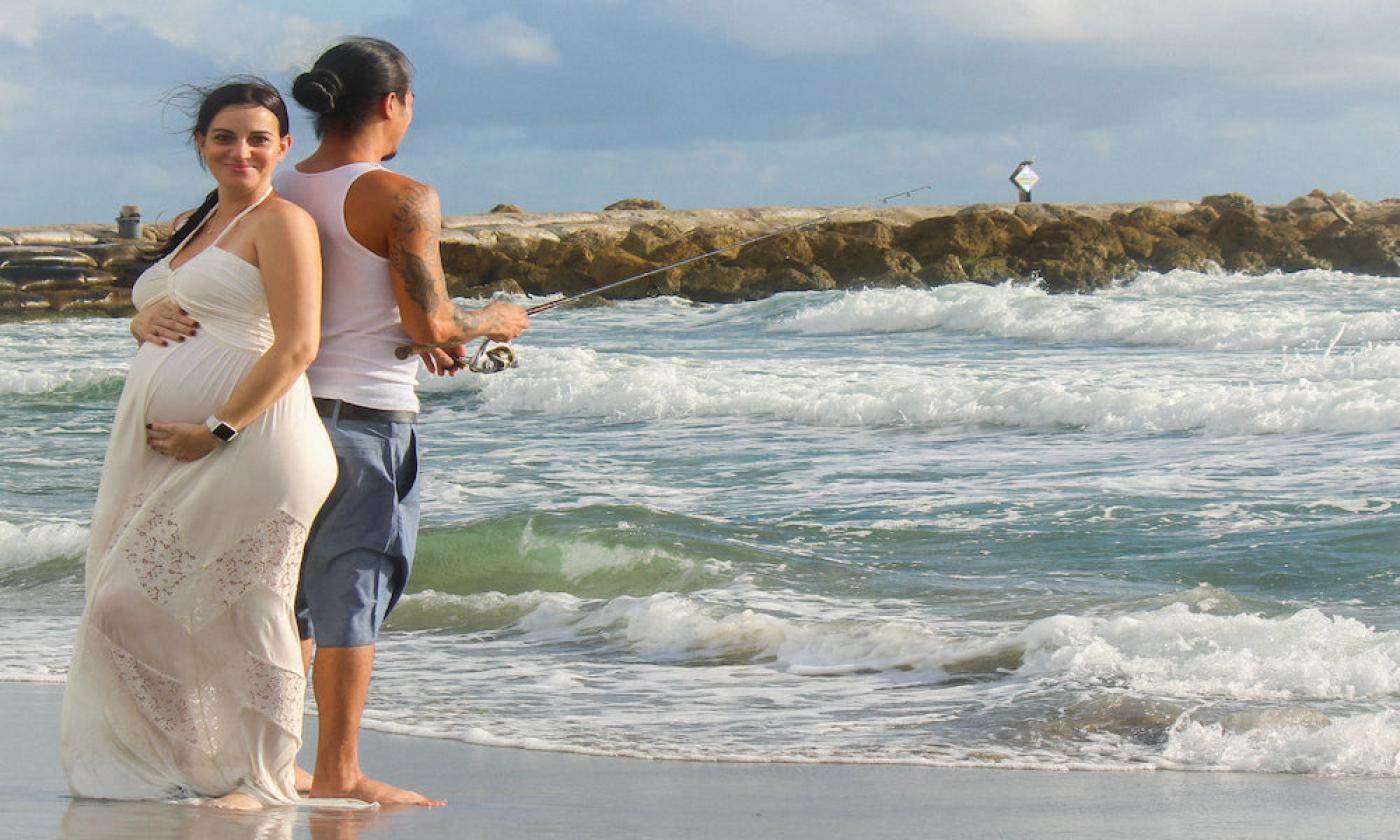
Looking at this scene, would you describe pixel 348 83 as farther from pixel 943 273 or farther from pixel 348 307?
pixel 943 273

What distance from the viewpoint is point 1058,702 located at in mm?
4637

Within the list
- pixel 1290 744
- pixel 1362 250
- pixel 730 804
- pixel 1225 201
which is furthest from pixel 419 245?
pixel 1225 201

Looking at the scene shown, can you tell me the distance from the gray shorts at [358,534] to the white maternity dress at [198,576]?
10 centimetres

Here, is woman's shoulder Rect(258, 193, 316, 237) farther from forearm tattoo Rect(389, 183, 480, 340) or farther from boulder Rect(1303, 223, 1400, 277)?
boulder Rect(1303, 223, 1400, 277)

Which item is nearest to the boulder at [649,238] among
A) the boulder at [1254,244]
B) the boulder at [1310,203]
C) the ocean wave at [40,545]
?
the boulder at [1254,244]

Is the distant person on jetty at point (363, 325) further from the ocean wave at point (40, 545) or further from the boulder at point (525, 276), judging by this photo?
the boulder at point (525, 276)

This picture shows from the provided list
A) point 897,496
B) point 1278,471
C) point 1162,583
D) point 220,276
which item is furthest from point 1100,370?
point 220,276

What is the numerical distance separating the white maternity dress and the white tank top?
137mm

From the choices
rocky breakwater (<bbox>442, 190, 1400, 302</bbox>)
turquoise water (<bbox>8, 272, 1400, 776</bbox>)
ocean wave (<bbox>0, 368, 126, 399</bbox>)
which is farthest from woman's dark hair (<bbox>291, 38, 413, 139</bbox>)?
rocky breakwater (<bbox>442, 190, 1400, 302</bbox>)

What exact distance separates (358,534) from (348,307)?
40 centimetres

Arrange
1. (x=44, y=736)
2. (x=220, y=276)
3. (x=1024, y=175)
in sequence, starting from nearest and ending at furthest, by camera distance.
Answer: (x=220, y=276) → (x=44, y=736) → (x=1024, y=175)

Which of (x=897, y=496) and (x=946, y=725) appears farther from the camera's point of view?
(x=897, y=496)

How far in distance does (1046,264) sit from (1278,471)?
18.7 metres

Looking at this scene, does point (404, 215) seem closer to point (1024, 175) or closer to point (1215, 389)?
point (1215, 389)
